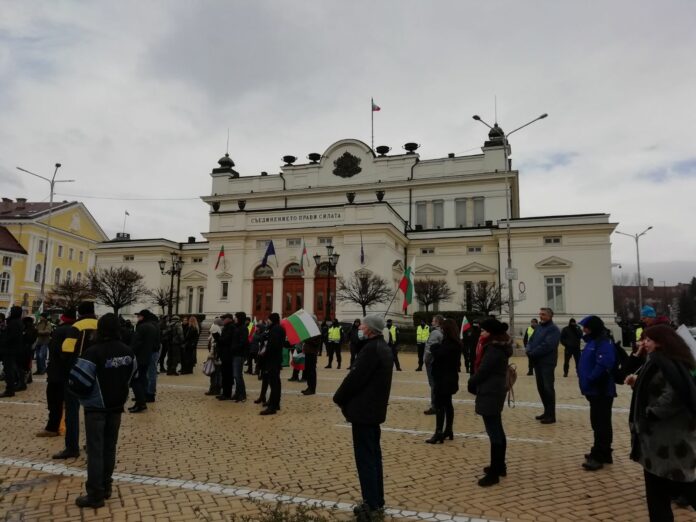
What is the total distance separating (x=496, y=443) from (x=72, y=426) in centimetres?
570

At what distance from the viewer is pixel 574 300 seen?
36000mm

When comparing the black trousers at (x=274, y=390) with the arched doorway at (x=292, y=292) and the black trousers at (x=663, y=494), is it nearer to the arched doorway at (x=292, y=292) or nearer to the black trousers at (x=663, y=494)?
the black trousers at (x=663, y=494)

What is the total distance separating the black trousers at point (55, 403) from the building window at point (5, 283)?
56.8 meters

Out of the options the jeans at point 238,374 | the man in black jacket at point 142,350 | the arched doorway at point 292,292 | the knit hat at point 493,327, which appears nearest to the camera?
the knit hat at point 493,327

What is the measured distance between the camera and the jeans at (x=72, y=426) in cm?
666

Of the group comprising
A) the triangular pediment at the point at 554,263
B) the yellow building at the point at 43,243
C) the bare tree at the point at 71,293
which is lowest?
the bare tree at the point at 71,293

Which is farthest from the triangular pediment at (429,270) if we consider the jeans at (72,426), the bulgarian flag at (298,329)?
the jeans at (72,426)

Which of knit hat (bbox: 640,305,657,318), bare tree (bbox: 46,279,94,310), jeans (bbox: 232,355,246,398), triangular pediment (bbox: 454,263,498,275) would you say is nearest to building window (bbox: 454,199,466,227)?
triangular pediment (bbox: 454,263,498,275)

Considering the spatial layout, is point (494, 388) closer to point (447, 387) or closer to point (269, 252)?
point (447, 387)

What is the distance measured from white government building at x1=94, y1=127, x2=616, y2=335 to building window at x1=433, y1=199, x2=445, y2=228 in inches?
3.8

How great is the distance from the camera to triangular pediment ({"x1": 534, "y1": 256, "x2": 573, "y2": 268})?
1430 inches

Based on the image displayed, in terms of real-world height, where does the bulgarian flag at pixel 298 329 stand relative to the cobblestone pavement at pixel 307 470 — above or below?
above

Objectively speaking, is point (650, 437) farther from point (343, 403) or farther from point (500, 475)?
point (343, 403)

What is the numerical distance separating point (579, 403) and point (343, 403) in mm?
8436
